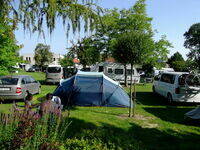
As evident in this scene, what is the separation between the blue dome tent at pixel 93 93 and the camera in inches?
464

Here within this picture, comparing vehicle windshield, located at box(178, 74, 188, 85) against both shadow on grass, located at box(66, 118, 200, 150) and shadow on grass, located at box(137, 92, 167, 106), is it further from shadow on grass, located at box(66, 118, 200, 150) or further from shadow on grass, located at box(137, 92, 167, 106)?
shadow on grass, located at box(66, 118, 200, 150)

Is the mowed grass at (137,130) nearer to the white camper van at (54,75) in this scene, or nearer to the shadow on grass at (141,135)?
the shadow on grass at (141,135)

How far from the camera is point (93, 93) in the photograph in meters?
11.9

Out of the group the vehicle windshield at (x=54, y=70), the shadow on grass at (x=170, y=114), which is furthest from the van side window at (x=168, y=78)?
the vehicle windshield at (x=54, y=70)

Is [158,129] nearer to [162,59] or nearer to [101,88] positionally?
[101,88]

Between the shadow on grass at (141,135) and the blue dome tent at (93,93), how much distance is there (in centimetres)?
335

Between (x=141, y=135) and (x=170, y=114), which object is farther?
(x=170, y=114)

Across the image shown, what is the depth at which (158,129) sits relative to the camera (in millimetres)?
8000

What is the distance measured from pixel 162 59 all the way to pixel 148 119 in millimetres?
15789

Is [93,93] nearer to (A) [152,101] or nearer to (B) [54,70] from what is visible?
(A) [152,101]

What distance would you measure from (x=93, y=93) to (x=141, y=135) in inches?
202

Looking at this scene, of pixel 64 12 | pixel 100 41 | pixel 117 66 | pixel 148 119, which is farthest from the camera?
pixel 117 66

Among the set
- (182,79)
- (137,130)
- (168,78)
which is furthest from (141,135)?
(168,78)

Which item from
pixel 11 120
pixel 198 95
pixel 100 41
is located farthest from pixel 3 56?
pixel 100 41
